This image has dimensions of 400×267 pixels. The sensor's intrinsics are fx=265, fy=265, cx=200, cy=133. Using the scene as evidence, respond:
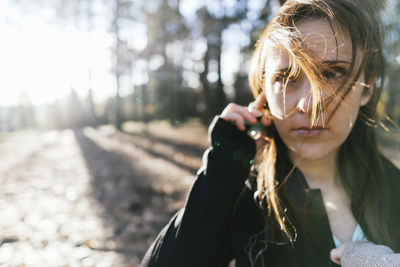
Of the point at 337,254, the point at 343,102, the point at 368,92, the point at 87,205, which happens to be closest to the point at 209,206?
the point at 337,254

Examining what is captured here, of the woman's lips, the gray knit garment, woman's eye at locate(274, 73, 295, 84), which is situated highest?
woman's eye at locate(274, 73, 295, 84)

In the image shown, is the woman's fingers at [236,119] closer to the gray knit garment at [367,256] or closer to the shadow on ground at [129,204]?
the gray knit garment at [367,256]

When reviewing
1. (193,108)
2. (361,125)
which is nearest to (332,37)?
(361,125)

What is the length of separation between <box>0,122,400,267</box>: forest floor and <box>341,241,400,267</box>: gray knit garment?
1.27 meters

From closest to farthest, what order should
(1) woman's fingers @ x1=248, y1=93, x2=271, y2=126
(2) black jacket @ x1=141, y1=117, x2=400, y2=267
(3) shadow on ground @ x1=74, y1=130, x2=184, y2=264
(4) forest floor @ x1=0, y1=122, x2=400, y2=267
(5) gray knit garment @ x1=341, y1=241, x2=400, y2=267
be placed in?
(5) gray knit garment @ x1=341, y1=241, x2=400, y2=267 < (2) black jacket @ x1=141, y1=117, x2=400, y2=267 < (1) woman's fingers @ x1=248, y1=93, x2=271, y2=126 < (4) forest floor @ x1=0, y1=122, x2=400, y2=267 < (3) shadow on ground @ x1=74, y1=130, x2=184, y2=264

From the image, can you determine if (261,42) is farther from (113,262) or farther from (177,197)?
(177,197)

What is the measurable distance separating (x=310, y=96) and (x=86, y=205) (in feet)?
15.5

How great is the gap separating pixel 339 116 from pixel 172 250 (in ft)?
3.62

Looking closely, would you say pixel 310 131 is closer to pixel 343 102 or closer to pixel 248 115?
pixel 343 102

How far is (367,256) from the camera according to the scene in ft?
3.69

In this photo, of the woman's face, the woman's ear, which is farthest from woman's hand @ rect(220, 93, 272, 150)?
the woman's ear

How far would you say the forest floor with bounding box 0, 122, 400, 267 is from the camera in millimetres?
3254

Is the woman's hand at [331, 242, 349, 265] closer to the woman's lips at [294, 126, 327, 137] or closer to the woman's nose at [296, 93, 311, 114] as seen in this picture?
the woman's lips at [294, 126, 327, 137]

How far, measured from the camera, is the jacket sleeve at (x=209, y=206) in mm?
1359
